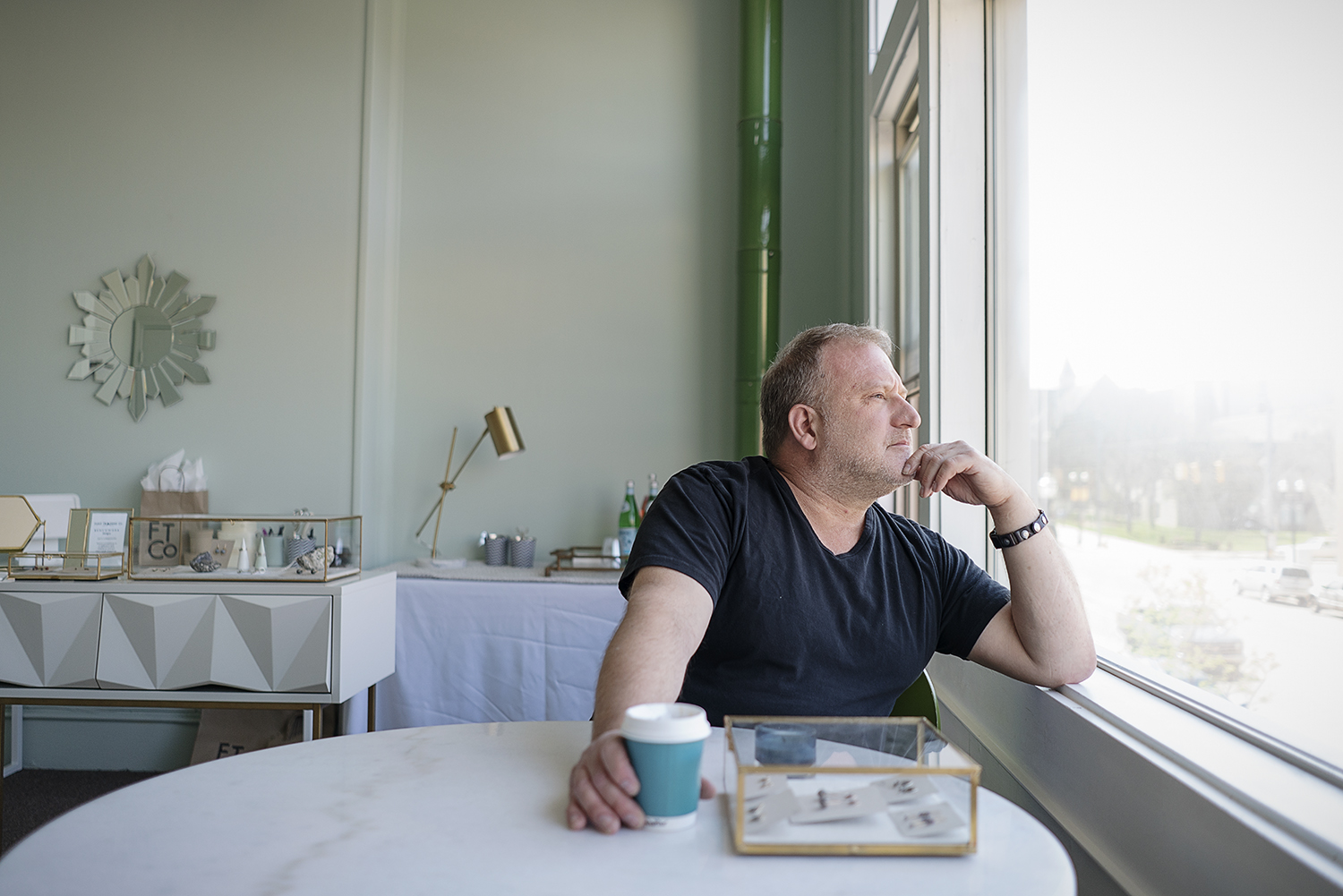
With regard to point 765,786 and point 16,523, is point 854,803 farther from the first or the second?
point 16,523

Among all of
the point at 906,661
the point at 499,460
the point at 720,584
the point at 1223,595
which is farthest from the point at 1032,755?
the point at 499,460

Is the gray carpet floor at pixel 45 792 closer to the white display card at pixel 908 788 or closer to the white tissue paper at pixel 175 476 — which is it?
the white tissue paper at pixel 175 476

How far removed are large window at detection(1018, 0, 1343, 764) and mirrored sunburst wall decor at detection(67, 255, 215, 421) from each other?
3.26m

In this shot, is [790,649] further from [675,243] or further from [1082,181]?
[675,243]

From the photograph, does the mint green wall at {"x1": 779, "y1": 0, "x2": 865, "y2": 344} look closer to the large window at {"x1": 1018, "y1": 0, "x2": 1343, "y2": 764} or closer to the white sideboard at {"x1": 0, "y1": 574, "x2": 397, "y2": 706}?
the large window at {"x1": 1018, "y1": 0, "x2": 1343, "y2": 764}

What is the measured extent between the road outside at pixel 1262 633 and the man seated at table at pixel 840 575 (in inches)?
5.7

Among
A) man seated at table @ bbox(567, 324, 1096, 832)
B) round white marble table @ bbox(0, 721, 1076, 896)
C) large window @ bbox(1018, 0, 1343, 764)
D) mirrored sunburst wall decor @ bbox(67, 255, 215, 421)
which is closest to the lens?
round white marble table @ bbox(0, 721, 1076, 896)

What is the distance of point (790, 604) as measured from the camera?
1407 mm

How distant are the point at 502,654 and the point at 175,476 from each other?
1565mm

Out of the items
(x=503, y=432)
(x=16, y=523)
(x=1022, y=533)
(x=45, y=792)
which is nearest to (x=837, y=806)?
(x=1022, y=533)

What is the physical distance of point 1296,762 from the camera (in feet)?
3.18

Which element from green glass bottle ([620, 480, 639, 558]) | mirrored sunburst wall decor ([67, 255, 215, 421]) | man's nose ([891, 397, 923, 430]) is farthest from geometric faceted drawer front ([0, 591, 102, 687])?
man's nose ([891, 397, 923, 430])

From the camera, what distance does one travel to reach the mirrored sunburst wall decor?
3488 millimetres

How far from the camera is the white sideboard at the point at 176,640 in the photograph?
104 inches
